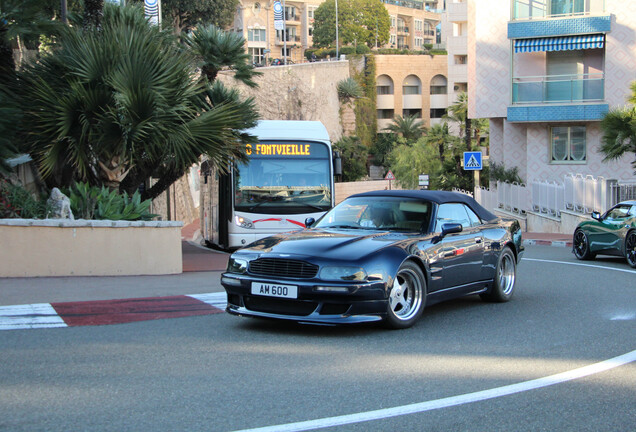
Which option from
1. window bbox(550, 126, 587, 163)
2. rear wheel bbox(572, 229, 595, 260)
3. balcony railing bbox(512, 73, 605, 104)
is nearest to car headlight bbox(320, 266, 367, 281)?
rear wheel bbox(572, 229, 595, 260)

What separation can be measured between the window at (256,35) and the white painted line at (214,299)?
101694 millimetres

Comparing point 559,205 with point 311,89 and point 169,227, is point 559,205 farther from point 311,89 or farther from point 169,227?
point 311,89

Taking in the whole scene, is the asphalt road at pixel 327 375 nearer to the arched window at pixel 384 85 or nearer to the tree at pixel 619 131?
the tree at pixel 619 131

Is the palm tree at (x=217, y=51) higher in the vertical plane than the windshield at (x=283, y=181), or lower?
higher

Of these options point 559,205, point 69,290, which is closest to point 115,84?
point 69,290

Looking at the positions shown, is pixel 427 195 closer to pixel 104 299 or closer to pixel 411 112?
pixel 104 299

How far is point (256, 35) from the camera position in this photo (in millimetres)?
110062

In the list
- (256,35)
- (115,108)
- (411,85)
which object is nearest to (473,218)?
(115,108)

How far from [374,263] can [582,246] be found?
11816mm

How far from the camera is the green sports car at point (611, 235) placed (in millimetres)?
15883

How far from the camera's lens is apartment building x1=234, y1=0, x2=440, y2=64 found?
10950 cm

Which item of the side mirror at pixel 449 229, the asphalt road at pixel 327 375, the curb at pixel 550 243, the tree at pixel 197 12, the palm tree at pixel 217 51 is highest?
the tree at pixel 197 12

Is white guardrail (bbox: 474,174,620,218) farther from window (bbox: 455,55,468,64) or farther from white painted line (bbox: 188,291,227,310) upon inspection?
window (bbox: 455,55,468,64)

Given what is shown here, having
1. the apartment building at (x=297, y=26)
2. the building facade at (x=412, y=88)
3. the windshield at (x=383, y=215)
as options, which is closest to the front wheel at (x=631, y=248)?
the windshield at (x=383, y=215)
